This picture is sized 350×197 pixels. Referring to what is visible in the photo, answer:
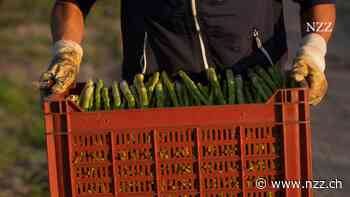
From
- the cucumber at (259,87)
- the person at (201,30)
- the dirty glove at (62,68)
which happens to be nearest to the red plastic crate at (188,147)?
the cucumber at (259,87)

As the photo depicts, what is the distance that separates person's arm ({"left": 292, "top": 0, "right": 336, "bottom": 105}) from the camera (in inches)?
99.8

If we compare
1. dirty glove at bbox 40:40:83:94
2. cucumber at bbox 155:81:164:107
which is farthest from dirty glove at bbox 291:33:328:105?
dirty glove at bbox 40:40:83:94

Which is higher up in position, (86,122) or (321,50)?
(321,50)

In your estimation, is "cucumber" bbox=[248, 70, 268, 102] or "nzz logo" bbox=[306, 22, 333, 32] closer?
"cucumber" bbox=[248, 70, 268, 102]

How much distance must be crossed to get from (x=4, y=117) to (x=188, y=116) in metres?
4.37

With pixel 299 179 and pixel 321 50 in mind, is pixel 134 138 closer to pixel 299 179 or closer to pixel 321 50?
pixel 299 179

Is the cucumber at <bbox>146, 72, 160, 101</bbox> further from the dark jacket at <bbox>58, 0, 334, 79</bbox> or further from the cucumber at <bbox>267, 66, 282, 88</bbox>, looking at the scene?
the dark jacket at <bbox>58, 0, 334, 79</bbox>

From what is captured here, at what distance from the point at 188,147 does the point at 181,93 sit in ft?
0.69

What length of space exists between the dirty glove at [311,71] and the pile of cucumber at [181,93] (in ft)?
0.14

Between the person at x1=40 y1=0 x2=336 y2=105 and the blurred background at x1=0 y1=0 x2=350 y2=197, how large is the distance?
220 centimetres

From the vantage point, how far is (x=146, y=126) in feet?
7.62

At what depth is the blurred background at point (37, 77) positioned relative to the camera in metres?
5.47

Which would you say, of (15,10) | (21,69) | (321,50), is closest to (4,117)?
(21,69)

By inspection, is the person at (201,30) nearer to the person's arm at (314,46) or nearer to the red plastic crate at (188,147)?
the person's arm at (314,46)
